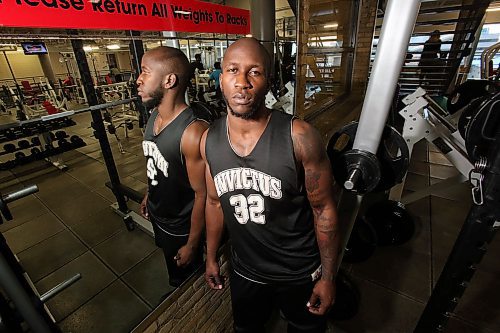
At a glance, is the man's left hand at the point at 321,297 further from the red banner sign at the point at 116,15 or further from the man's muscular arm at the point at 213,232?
the red banner sign at the point at 116,15

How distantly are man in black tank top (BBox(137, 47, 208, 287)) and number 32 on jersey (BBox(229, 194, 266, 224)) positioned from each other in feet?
0.97

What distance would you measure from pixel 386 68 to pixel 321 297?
1105 mm

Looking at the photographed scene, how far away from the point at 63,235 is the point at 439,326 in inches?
145

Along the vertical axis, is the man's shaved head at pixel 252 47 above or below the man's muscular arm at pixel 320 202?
above

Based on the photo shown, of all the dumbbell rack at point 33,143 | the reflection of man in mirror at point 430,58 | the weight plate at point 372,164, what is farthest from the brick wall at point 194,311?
the reflection of man in mirror at point 430,58

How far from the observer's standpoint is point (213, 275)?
56.4 inches

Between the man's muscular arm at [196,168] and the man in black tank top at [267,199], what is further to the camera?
the man's muscular arm at [196,168]

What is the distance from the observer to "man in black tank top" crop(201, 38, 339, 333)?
3.34ft

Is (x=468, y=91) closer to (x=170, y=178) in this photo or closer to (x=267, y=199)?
(x=267, y=199)

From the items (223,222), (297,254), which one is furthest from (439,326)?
(223,222)

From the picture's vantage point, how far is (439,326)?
1.22 metres

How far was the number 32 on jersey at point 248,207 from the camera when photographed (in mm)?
1130

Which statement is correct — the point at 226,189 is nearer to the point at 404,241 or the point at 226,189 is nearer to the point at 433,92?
the point at 404,241

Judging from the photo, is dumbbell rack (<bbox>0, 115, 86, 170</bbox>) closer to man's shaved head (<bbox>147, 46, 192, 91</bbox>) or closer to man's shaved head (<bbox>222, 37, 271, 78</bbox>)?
man's shaved head (<bbox>147, 46, 192, 91</bbox>)
